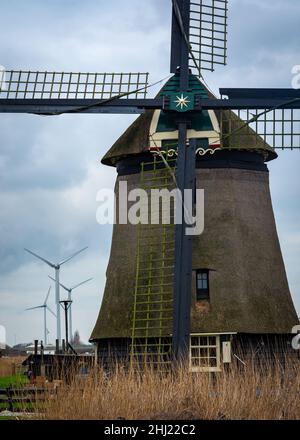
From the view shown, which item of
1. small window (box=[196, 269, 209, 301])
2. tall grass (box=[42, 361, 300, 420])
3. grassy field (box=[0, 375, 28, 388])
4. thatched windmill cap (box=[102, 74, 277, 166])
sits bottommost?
tall grass (box=[42, 361, 300, 420])

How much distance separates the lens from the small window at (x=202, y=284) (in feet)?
95.2

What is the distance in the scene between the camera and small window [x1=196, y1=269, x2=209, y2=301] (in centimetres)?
2903

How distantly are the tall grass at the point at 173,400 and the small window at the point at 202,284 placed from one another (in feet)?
30.0

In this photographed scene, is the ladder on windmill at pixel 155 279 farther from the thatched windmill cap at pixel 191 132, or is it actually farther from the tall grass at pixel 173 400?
the tall grass at pixel 173 400

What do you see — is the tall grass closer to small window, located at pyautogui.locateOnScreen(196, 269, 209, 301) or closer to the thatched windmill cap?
small window, located at pyautogui.locateOnScreen(196, 269, 209, 301)

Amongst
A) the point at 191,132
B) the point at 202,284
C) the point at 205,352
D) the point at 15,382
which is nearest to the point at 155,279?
the point at 202,284

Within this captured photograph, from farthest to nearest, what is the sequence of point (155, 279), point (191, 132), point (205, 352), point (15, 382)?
point (15, 382) → point (155, 279) → point (205, 352) → point (191, 132)

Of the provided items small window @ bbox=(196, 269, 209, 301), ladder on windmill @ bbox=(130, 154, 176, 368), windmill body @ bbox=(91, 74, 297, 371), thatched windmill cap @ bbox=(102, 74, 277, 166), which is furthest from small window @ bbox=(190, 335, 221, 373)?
thatched windmill cap @ bbox=(102, 74, 277, 166)

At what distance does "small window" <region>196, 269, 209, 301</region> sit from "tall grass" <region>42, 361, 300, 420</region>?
9137 millimetres

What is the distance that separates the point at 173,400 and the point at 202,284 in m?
9.91

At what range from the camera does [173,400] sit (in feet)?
63.4

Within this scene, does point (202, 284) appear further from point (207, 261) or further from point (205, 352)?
point (205, 352)

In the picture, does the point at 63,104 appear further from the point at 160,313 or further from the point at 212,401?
the point at 212,401

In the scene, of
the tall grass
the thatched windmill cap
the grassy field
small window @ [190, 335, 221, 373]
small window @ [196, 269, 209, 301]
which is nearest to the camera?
the tall grass
